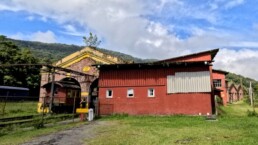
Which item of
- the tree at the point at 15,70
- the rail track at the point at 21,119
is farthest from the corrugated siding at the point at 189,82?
the tree at the point at 15,70

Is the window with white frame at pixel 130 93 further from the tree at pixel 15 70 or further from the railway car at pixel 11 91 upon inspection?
the tree at pixel 15 70

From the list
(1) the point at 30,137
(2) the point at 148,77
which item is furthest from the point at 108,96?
(1) the point at 30,137

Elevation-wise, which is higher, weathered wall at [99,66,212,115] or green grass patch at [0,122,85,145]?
weathered wall at [99,66,212,115]

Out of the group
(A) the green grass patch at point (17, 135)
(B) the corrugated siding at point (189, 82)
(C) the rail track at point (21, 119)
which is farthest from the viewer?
(B) the corrugated siding at point (189, 82)

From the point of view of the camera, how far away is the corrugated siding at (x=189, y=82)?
2198 centimetres

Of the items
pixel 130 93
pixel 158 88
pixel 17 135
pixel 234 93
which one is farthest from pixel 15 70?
pixel 234 93

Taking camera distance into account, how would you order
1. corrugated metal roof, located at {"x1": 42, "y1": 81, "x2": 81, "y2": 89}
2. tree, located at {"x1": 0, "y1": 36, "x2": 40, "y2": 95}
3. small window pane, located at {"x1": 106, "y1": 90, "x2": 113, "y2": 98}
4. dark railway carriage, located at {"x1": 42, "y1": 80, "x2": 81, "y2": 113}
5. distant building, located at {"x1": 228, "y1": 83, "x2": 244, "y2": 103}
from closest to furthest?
small window pane, located at {"x1": 106, "y1": 90, "x2": 113, "y2": 98}, dark railway carriage, located at {"x1": 42, "y1": 80, "x2": 81, "y2": 113}, corrugated metal roof, located at {"x1": 42, "y1": 81, "x2": 81, "y2": 89}, tree, located at {"x1": 0, "y1": 36, "x2": 40, "y2": 95}, distant building, located at {"x1": 228, "y1": 83, "x2": 244, "y2": 103}

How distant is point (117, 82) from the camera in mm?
24156

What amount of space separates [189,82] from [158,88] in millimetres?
2700

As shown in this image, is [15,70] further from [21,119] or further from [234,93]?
[234,93]

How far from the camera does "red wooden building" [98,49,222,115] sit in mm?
21987

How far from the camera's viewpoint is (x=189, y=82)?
22312mm

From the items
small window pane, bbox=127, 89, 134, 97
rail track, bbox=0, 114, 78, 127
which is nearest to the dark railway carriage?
rail track, bbox=0, 114, 78, 127

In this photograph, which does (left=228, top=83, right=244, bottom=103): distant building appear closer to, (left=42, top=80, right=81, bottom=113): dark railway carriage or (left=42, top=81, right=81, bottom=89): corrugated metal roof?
(left=42, top=81, right=81, bottom=89): corrugated metal roof
